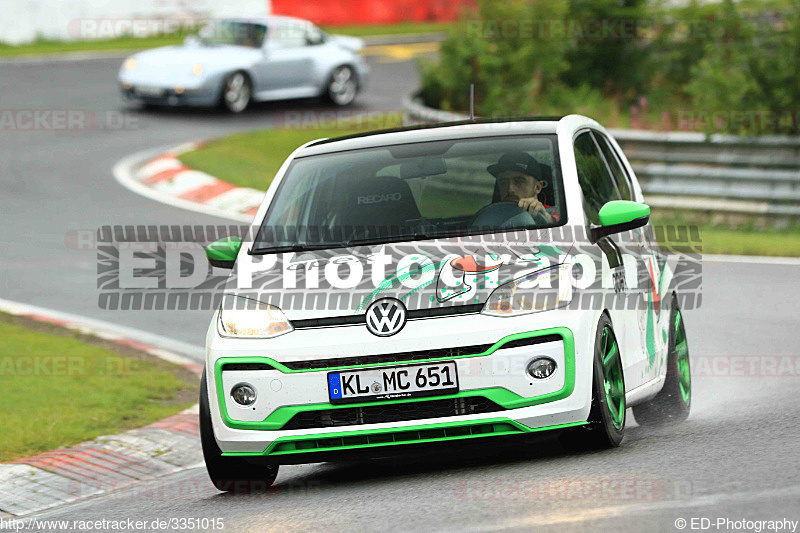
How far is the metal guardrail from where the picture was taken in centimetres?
1545

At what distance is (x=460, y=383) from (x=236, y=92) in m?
17.2

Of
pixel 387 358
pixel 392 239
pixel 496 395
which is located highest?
pixel 392 239

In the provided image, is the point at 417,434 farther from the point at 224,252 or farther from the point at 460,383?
the point at 224,252

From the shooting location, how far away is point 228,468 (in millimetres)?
6375

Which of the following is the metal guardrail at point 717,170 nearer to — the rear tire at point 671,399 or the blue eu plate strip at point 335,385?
the rear tire at point 671,399

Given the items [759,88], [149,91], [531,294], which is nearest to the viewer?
[531,294]

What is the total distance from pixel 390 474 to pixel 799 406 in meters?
2.41

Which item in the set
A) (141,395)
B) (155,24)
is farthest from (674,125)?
(155,24)

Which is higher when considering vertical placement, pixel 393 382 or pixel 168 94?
pixel 393 382

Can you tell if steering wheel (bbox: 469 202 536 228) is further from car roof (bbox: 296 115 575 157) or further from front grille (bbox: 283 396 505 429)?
front grille (bbox: 283 396 505 429)

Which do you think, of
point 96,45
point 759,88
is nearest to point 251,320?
point 759,88

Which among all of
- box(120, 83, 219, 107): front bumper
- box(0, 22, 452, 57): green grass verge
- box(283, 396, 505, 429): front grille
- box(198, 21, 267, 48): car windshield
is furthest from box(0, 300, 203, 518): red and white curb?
box(0, 22, 452, 57): green grass verge

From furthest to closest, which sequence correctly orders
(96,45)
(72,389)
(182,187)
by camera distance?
1. (96,45)
2. (182,187)
3. (72,389)

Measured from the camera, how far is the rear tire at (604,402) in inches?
239
